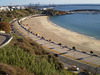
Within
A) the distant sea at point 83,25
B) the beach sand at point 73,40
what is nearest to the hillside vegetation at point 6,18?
the beach sand at point 73,40

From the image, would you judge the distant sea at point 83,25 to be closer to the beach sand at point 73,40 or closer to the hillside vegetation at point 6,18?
the beach sand at point 73,40

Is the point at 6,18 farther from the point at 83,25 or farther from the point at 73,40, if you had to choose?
the point at 73,40

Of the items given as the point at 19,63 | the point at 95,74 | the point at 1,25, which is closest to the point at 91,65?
the point at 95,74

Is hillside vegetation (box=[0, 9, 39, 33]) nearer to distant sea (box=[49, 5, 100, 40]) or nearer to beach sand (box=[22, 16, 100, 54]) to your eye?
beach sand (box=[22, 16, 100, 54])

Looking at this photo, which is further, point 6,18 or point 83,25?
point 6,18

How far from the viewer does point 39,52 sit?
10.3 metres

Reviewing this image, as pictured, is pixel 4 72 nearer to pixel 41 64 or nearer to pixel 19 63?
pixel 19 63

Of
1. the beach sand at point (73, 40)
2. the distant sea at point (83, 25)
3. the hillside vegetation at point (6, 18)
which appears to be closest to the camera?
the beach sand at point (73, 40)

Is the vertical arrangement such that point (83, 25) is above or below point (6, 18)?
below

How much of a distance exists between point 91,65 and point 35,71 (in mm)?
6797


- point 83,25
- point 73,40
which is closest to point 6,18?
point 83,25

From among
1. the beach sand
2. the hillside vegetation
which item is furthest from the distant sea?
the hillside vegetation

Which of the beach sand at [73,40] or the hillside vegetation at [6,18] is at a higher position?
the hillside vegetation at [6,18]

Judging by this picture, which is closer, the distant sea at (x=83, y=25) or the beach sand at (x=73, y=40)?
the beach sand at (x=73, y=40)
